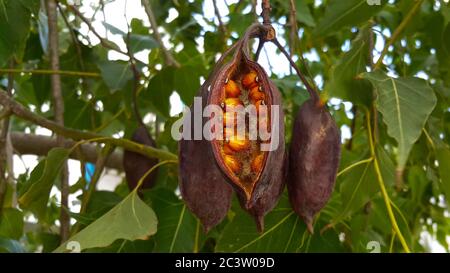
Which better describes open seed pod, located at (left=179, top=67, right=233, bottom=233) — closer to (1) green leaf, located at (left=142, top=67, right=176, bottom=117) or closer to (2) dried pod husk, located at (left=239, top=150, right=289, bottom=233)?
(2) dried pod husk, located at (left=239, top=150, right=289, bottom=233)

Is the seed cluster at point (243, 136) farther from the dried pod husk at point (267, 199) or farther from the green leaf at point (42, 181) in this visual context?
the green leaf at point (42, 181)

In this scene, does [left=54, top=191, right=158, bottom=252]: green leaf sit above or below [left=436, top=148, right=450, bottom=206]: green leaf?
below

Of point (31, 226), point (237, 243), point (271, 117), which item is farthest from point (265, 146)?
point (31, 226)

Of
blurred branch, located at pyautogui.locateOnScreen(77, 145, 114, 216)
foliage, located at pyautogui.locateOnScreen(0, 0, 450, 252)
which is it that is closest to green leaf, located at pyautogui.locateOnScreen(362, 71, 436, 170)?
foliage, located at pyautogui.locateOnScreen(0, 0, 450, 252)

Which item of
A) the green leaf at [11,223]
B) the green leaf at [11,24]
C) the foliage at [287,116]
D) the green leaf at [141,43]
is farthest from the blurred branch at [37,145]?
the green leaf at [11,24]

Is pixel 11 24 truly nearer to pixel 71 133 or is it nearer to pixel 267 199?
pixel 71 133

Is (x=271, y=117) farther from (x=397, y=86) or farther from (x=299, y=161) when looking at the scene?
(x=397, y=86)

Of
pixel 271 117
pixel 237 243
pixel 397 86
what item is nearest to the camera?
pixel 271 117
